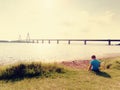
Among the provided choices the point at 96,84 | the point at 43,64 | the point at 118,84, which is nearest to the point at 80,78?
the point at 96,84

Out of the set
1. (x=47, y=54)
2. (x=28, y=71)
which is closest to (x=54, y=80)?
(x=28, y=71)

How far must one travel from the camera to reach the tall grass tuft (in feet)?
34.7

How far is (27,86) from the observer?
8820mm

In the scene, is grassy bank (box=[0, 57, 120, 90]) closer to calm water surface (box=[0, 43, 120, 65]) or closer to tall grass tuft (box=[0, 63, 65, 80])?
tall grass tuft (box=[0, 63, 65, 80])

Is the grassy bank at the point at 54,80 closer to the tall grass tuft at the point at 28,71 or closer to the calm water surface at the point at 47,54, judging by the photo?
the tall grass tuft at the point at 28,71

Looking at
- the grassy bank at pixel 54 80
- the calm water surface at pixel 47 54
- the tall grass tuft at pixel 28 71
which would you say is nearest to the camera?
the grassy bank at pixel 54 80

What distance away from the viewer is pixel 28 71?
35.8 ft

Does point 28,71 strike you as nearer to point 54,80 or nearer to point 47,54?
point 54,80

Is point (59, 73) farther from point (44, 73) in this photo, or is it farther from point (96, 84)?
point (96, 84)

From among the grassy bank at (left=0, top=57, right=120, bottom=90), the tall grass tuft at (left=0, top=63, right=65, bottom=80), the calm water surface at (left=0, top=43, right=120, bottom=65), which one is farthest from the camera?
the calm water surface at (left=0, top=43, right=120, bottom=65)

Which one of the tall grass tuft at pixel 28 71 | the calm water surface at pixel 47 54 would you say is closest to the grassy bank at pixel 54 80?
the tall grass tuft at pixel 28 71

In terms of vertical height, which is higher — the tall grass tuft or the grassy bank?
the tall grass tuft

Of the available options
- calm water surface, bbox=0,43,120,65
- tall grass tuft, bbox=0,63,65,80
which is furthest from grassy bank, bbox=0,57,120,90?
calm water surface, bbox=0,43,120,65

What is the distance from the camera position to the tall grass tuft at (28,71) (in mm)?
10579
